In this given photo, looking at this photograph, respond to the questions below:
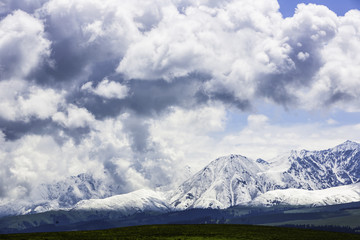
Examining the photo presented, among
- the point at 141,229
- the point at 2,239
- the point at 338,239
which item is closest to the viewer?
the point at 2,239

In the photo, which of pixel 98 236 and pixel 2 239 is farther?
pixel 98 236

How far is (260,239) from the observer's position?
392 feet

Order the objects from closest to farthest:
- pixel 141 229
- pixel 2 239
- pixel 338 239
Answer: pixel 2 239
pixel 338 239
pixel 141 229

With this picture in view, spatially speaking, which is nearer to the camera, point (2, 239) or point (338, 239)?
point (2, 239)

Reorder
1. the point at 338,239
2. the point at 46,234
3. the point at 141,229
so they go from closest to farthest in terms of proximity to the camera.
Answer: the point at 338,239, the point at 46,234, the point at 141,229

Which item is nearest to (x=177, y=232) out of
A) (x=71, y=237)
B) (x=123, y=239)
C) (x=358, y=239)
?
(x=123, y=239)

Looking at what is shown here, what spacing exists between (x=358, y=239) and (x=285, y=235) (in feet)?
67.3

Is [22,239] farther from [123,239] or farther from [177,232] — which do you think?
[177,232]

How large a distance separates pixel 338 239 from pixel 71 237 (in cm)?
7503

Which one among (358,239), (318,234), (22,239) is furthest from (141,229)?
(358,239)

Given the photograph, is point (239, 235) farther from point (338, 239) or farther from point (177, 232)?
point (338, 239)

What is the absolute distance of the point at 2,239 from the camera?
110 metres

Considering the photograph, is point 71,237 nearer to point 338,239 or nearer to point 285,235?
point 285,235

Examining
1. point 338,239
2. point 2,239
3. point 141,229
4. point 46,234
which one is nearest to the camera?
point 2,239
